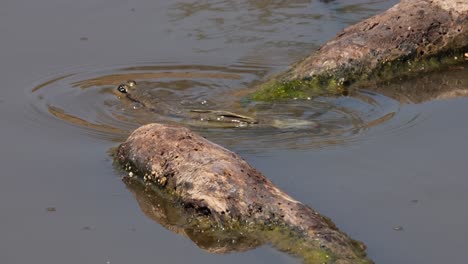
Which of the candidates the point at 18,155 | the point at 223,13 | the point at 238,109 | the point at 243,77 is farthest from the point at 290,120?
the point at 223,13

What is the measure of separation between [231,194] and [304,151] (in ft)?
4.67

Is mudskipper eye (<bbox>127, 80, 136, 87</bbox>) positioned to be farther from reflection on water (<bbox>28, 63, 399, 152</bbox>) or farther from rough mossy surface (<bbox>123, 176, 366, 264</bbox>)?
rough mossy surface (<bbox>123, 176, 366, 264</bbox>)

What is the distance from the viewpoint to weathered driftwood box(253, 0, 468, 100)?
370 inches

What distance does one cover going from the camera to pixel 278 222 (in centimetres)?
646

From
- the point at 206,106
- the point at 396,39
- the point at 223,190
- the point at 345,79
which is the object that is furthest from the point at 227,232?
the point at 396,39

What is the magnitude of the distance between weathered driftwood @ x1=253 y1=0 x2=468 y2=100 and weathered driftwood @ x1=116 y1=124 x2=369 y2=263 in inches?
79.3

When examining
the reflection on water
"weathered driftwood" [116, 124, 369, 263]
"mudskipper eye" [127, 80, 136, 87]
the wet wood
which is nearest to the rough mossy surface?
"weathered driftwood" [116, 124, 369, 263]

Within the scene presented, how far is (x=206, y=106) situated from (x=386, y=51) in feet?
5.57

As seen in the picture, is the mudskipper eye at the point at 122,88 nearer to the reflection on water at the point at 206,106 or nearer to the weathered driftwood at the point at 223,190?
the reflection on water at the point at 206,106

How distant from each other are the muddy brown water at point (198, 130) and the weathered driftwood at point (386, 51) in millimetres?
239

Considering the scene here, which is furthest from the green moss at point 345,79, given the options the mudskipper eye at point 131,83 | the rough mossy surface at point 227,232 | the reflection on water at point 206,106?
the rough mossy surface at point 227,232

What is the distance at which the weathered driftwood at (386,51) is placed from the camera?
9.39 m

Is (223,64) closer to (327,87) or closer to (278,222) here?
(327,87)

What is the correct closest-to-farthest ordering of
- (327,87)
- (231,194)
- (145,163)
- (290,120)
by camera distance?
(231,194)
(145,163)
(290,120)
(327,87)
